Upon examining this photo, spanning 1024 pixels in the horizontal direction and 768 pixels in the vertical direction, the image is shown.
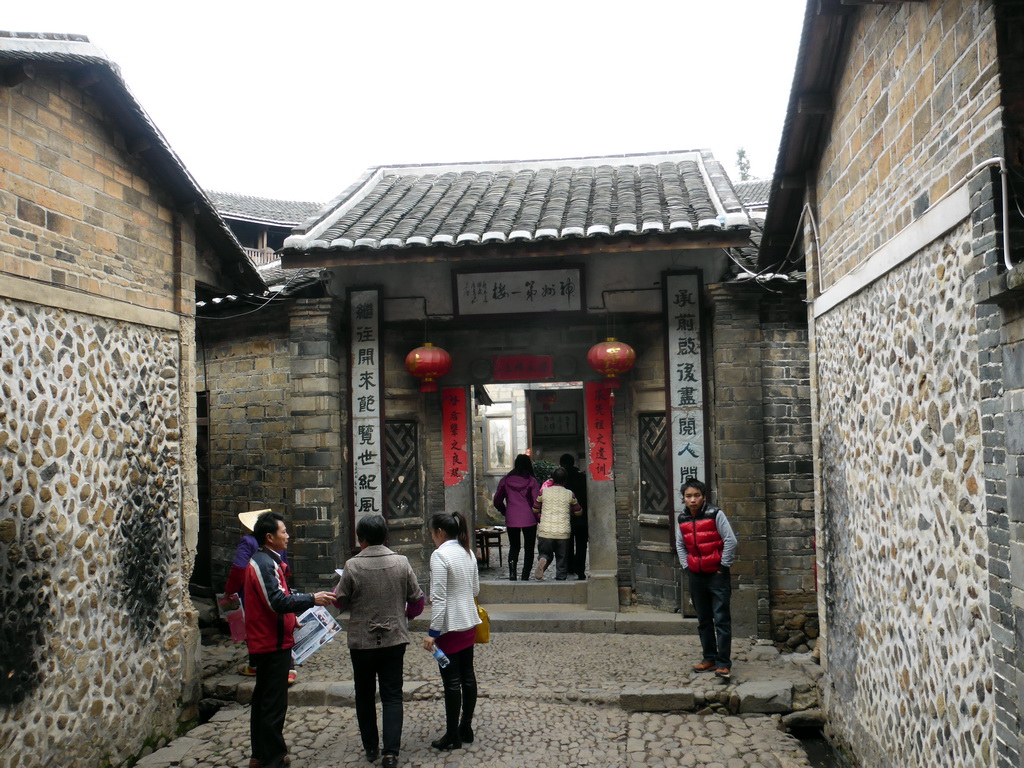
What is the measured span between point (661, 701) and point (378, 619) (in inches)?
106

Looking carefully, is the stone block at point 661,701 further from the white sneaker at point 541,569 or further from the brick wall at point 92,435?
the brick wall at point 92,435

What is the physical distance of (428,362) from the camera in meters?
8.60

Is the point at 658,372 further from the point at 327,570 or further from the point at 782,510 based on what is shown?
the point at 327,570

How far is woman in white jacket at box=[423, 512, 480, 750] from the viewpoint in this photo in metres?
5.14

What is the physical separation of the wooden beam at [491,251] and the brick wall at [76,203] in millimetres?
1608

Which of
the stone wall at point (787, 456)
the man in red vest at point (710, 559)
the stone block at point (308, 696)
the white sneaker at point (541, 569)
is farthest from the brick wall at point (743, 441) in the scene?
the stone block at point (308, 696)

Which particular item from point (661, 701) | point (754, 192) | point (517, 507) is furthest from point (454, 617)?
point (754, 192)

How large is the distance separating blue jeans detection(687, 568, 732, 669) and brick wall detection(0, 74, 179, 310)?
5175 millimetres

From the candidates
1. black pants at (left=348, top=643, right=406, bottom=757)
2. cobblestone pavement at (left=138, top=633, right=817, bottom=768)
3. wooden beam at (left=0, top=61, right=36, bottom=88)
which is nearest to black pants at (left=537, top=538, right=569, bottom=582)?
cobblestone pavement at (left=138, top=633, right=817, bottom=768)

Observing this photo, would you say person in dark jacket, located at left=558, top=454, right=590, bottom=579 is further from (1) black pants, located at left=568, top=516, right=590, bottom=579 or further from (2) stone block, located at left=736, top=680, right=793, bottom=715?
(2) stone block, located at left=736, top=680, right=793, bottom=715

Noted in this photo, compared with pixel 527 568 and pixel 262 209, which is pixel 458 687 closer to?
pixel 527 568

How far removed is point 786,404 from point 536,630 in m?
3.72

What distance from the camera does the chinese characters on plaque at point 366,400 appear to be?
29.1ft

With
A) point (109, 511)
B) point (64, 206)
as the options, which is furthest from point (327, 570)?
point (64, 206)
